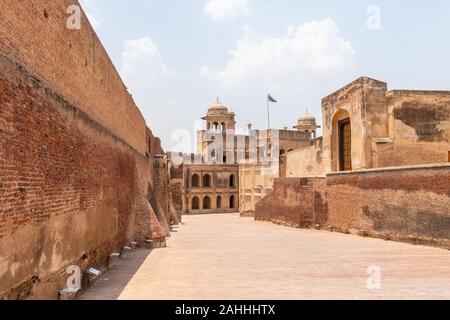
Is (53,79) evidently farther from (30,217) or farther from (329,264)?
(329,264)

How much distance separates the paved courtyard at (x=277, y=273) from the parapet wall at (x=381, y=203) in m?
0.92

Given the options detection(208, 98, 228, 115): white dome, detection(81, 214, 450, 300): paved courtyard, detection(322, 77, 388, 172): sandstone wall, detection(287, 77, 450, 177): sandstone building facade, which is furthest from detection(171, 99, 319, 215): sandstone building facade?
detection(81, 214, 450, 300): paved courtyard

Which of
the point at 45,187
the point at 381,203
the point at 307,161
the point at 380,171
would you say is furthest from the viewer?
the point at 307,161

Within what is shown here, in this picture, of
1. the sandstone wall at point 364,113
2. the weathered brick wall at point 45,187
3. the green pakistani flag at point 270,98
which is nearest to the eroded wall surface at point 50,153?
the weathered brick wall at point 45,187

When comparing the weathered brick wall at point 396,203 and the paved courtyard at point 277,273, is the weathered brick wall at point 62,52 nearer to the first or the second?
the paved courtyard at point 277,273

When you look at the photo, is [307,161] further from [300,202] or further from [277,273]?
[277,273]

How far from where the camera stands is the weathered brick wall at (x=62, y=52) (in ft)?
19.1

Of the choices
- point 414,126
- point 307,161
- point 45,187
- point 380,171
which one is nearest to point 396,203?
point 380,171

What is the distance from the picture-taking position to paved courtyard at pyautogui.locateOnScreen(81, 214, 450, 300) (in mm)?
7412

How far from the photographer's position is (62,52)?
7957 mm

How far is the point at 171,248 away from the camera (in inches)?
579

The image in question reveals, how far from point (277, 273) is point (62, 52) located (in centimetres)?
617

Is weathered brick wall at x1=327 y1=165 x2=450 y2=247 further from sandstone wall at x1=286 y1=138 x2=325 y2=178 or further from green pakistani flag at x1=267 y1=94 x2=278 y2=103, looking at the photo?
green pakistani flag at x1=267 y1=94 x2=278 y2=103
